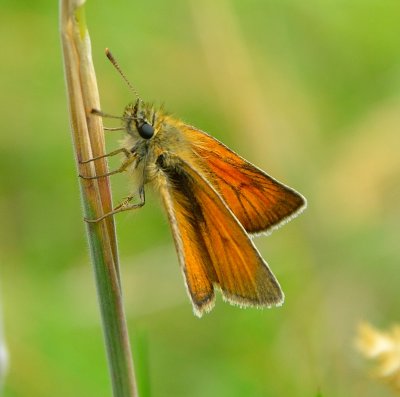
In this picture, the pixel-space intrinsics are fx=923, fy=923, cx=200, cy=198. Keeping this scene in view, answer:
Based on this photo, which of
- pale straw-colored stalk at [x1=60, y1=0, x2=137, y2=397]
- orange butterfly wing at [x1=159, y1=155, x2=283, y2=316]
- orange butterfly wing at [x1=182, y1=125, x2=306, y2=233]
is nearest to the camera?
pale straw-colored stalk at [x1=60, y1=0, x2=137, y2=397]

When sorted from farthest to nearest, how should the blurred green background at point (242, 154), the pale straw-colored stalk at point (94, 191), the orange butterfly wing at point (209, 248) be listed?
the blurred green background at point (242, 154) < the orange butterfly wing at point (209, 248) < the pale straw-colored stalk at point (94, 191)

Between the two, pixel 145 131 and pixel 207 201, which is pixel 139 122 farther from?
pixel 207 201

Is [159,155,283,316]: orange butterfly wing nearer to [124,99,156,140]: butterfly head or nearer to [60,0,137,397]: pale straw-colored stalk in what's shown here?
[124,99,156,140]: butterfly head

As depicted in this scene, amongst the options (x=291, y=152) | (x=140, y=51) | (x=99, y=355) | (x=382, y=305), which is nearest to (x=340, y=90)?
(x=291, y=152)

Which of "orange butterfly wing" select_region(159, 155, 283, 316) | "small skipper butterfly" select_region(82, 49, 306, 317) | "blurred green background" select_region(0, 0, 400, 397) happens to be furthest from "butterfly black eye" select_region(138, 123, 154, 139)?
"blurred green background" select_region(0, 0, 400, 397)

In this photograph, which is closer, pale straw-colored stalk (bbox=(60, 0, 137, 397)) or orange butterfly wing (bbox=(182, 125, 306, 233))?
pale straw-colored stalk (bbox=(60, 0, 137, 397))

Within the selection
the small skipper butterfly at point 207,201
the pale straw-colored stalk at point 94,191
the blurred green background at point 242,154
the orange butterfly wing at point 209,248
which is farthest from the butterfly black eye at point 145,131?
the blurred green background at point 242,154

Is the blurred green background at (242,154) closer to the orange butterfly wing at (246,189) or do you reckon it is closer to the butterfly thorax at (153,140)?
the orange butterfly wing at (246,189)
